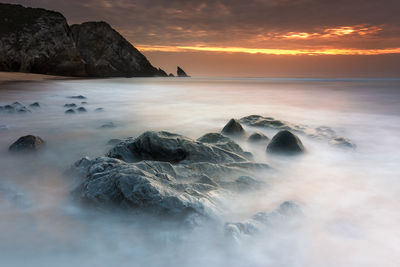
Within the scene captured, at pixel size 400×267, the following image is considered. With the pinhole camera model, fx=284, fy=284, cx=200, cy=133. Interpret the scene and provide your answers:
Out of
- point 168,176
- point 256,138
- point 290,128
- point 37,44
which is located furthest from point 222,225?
point 37,44

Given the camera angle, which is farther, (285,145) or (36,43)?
(36,43)

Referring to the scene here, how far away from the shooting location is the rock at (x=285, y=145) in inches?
130

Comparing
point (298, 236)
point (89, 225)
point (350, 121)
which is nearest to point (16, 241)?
point (89, 225)

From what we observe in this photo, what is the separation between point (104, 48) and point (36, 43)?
29.5m

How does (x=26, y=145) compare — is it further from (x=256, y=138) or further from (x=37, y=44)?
(x=37, y=44)

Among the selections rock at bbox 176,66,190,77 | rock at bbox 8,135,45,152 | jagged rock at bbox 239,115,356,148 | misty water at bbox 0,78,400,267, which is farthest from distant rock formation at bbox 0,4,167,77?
rock at bbox 176,66,190,77

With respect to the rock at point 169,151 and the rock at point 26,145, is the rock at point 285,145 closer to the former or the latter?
the rock at point 169,151

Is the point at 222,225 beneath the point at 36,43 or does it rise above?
beneath

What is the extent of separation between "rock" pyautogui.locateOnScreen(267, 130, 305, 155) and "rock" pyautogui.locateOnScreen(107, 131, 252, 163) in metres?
0.60

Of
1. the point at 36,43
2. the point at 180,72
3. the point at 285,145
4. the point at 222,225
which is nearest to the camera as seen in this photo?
the point at 222,225

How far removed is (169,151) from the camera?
276 centimetres

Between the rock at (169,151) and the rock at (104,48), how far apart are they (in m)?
58.1

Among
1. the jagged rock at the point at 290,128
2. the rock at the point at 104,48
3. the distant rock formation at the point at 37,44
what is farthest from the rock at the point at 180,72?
the jagged rock at the point at 290,128

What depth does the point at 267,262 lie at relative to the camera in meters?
1.52
